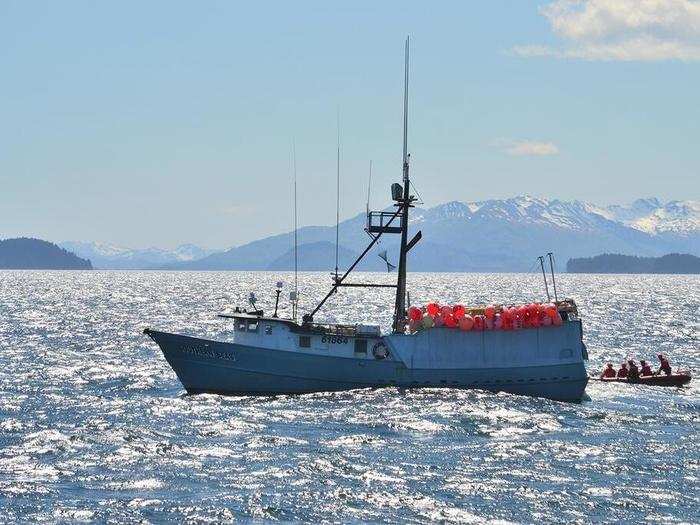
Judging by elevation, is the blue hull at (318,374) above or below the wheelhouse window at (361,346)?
below

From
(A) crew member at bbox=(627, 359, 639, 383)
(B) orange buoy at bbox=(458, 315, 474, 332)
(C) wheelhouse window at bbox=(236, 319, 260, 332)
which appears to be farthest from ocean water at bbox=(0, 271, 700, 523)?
(C) wheelhouse window at bbox=(236, 319, 260, 332)

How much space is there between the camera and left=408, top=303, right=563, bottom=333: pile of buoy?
4703 cm

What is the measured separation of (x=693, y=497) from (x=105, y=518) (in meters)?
17.3

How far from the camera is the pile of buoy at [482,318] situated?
47031mm

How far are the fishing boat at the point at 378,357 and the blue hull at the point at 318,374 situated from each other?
5cm

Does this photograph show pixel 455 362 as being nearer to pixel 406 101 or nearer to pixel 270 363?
pixel 270 363

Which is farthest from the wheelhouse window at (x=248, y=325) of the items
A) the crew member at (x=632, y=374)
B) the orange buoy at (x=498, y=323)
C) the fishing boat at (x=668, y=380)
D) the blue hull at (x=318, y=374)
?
the fishing boat at (x=668, y=380)

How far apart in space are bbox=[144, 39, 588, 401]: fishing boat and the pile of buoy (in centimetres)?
21

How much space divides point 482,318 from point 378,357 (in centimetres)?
539

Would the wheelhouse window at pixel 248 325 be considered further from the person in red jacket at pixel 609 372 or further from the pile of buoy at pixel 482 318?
the person in red jacket at pixel 609 372

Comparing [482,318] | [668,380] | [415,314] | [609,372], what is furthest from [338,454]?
[668,380]

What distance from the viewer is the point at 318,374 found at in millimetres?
46844

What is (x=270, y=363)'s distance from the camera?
46875 millimetres

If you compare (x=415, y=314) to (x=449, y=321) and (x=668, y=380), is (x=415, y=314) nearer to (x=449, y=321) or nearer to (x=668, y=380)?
(x=449, y=321)
